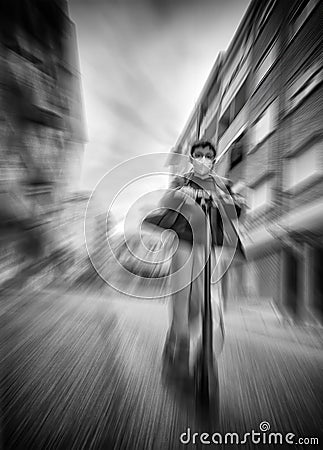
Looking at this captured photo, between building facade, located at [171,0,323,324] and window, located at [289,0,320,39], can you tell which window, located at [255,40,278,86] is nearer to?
building facade, located at [171,0,323,324]

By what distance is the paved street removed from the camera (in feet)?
2.42

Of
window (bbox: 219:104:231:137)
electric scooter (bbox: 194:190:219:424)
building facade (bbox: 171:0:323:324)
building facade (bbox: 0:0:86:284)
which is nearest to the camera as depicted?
electric scooter (bbox: 194:190:219:424)

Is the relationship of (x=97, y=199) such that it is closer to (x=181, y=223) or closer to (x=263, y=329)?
(x=181, y=223)

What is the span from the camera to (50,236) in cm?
257

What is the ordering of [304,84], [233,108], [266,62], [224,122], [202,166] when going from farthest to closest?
[224,122]
[233,108]
[266,62]
[304,84]
[202,166]

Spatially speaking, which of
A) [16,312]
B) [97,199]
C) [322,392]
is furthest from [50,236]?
[322,392]

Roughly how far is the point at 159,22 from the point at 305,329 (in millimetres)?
2318

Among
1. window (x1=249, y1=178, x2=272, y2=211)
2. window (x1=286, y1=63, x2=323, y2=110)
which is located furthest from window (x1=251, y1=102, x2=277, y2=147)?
window (x1=249, y1=178, x2=272, y2=211)

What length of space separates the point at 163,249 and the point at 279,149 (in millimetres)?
2105

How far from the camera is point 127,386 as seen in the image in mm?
991

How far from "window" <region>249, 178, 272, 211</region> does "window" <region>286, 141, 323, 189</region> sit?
1.23 feet

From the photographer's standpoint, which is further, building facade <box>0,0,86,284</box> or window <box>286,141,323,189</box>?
window <box>286,141,323,189</box>

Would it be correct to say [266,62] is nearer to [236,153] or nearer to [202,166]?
[236,153]

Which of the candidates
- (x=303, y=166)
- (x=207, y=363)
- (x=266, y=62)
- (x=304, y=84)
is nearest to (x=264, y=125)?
(x=266, y=62)
